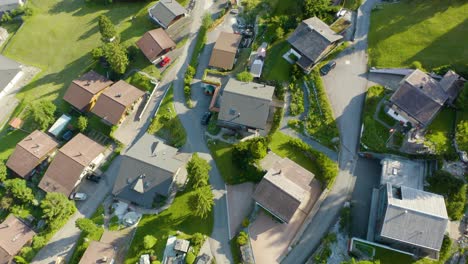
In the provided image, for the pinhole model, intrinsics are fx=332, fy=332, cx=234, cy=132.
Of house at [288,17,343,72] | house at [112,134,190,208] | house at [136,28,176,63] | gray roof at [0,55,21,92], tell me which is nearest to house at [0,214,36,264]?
house at [112,134,190,208]

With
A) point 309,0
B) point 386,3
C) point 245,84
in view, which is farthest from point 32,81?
point 386,3

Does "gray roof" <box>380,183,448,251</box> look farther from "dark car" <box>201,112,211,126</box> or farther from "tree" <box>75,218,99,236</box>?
"tree" <box>75,218,99,236</box>

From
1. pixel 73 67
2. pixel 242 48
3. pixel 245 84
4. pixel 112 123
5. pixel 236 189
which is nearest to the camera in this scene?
pixel 236 189

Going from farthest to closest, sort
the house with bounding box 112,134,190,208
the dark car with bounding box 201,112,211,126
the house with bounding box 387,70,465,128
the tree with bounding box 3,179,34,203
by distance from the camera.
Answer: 1. the dark car with bounding box 201,112,211,126
2. the tree with bounding box 3,179,34,203
3. the house with bounding box 112,134,190,208
4. the house with bounding box 387,70,465,128

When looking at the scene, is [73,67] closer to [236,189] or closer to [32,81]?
[32,81]

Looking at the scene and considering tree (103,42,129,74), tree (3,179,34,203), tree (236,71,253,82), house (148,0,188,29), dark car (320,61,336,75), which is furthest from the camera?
house (148,0,188,29)
